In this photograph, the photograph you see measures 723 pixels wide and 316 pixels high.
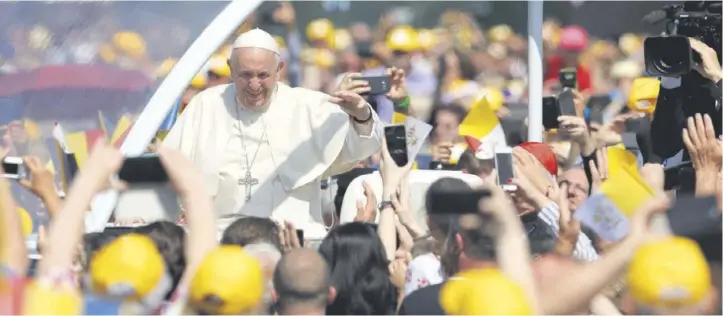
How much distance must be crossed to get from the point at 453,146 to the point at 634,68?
6.43m

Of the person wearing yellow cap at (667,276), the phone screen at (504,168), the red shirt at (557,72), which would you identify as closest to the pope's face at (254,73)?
the phone screen at (504,168)

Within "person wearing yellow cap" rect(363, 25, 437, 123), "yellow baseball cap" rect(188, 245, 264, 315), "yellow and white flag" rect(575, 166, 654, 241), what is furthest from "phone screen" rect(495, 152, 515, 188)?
"person wearing yellow cap" rect(363, 25, 437, 123)

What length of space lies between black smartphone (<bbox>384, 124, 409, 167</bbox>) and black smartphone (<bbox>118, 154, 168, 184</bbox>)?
1993 mm

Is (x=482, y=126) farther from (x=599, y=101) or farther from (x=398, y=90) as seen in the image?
(x=599, y=101)

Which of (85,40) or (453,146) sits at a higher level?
(85,40)

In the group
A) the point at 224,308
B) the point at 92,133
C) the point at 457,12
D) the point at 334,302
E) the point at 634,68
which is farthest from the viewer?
the point at 457,12

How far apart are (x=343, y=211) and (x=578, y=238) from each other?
2.43 metres

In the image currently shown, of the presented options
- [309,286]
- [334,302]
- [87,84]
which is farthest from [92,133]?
[309,286]

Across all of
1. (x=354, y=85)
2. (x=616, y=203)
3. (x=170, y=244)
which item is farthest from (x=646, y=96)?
(x=616, y=203)

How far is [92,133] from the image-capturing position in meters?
6.91

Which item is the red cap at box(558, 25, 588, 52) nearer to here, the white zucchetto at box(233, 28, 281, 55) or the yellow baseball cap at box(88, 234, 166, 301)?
the white zucchetto at box(233, 28, 281, 55)

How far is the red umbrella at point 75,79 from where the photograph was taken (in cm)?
694

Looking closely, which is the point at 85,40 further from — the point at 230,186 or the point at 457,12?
the point at 457,12

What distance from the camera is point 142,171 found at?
4.92 m
